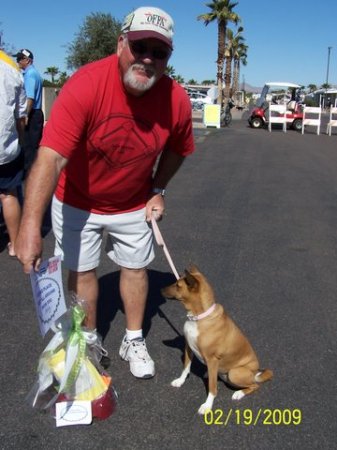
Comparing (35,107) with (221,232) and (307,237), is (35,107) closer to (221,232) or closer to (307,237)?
(221,232)

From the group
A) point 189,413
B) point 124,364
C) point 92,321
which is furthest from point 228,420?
point 92,321

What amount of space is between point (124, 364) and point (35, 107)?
488 centimetres

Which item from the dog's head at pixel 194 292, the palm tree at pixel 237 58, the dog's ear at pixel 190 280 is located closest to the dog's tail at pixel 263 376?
the dog's head at pixel 194 292

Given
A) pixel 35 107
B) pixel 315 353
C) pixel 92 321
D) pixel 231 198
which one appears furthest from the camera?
pixel 231 198

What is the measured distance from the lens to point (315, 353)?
3242mm

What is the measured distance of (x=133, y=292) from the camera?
9.91ft

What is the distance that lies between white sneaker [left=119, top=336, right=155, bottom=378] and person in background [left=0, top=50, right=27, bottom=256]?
2081 millimetres

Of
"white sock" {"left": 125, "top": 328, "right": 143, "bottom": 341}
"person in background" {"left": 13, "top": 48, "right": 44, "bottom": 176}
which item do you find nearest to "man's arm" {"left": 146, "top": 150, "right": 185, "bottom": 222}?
"white sock" {"left": 125, "top": 328, "right": 143, "bottom": 341}

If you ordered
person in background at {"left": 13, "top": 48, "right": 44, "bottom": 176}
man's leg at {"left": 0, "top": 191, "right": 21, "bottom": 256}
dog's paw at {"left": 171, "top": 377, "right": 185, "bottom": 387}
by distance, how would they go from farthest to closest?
person in background at {"left": 13, "top": 48, "right": 44, "bottom": 176}, man's leg at {"left": 0, "top": 191, "right": 21, "bottom": 256}, dog's paw at {"left": 171, "top": 377, "right": 185, "bottom": 387}

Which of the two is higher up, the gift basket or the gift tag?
the gift basket

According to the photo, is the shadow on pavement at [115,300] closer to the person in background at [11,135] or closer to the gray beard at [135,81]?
the person in background at [11,135]

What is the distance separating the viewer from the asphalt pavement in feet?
8.05
